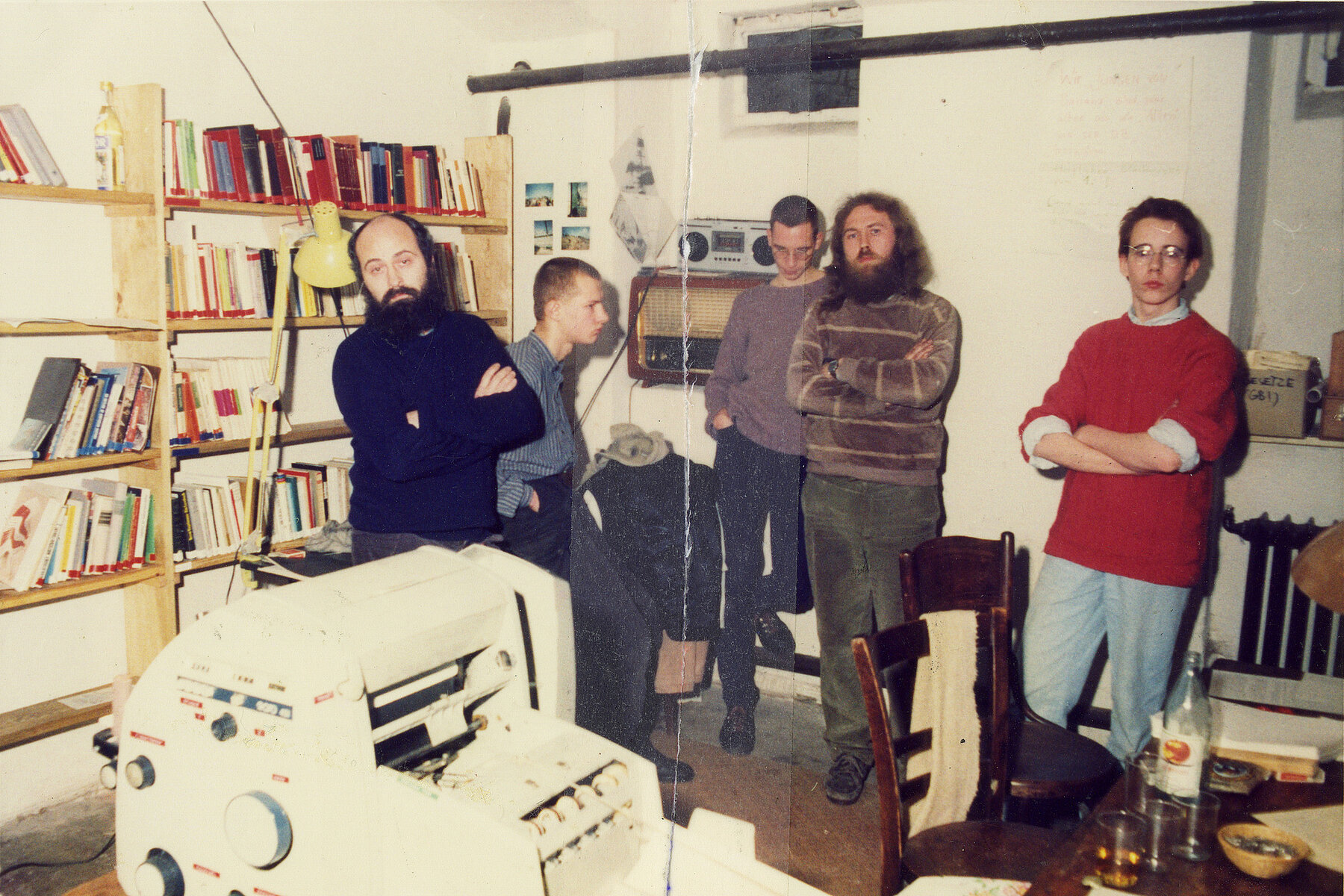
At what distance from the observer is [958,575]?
6.93 feet

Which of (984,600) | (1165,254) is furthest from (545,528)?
(1165,254)

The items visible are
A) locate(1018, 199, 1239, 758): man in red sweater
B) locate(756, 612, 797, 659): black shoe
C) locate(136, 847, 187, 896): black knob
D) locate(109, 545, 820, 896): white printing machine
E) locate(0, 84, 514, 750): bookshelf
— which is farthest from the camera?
locate(756, 612, 797, 659): black shoe

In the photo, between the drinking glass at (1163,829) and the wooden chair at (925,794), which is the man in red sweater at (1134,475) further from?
the drinking glass at (1163,829)

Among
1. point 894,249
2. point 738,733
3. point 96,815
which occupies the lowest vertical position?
point 96,815

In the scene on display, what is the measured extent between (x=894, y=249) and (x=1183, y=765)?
1.86 meters

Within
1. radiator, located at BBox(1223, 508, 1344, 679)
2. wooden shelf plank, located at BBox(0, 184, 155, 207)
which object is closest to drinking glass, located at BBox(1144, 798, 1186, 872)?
radiator, located at BBox(1223, 508, 1344, 679)

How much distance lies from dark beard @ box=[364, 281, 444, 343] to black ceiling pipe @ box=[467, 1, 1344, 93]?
1327 mm

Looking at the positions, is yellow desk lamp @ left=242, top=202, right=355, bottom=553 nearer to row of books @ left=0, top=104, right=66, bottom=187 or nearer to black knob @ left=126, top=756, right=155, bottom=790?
row of books @ left=0, top=104, right=66, bottom=187

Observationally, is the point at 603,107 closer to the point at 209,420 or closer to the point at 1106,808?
the point at 209,420

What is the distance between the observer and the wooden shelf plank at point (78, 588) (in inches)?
89.1

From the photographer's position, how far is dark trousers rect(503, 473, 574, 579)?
2307 millimetres

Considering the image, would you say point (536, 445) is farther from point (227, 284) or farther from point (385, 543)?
point (227, 284)

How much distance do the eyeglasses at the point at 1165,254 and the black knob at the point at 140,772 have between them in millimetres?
2420

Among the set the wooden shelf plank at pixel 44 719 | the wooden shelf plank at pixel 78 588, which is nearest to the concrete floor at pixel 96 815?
the wooden shelf plank at pixel 44 719
